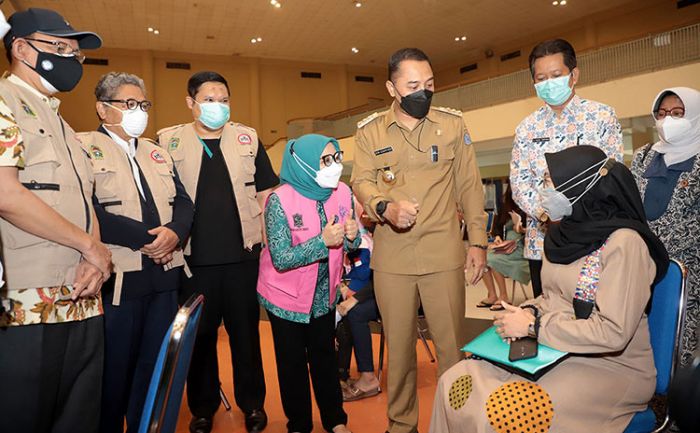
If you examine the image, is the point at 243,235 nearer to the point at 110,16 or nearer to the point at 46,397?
the point at 46,397

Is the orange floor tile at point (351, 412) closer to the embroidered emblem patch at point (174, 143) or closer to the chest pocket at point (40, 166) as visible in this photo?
the embroidered emblem patch at point (174, 143)

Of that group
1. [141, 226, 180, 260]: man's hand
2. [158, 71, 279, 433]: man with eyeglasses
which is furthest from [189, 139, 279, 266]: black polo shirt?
[141, 226, 180, 260]: man's hand

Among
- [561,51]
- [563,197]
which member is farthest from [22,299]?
[561,51]

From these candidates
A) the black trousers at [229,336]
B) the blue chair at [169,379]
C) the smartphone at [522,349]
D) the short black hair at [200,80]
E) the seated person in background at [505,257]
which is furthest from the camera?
the seated person in background at [505,257]

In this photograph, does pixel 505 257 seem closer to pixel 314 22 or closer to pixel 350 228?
pixel 350 228

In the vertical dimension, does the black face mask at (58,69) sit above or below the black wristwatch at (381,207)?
above

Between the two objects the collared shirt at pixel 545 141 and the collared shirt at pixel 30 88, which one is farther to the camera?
the collared shirt at pixel 545 141

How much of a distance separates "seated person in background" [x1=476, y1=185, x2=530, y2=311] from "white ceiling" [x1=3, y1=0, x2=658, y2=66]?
31.3ft

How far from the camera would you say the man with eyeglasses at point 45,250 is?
1.47 m

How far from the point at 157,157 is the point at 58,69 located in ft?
3.06

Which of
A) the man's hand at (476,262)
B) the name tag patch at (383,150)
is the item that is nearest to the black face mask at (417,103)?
the name tag patch at (383,150)

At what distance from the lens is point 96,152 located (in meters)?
2.32

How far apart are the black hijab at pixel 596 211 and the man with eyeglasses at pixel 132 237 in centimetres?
172

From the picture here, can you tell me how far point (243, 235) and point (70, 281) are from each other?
50.9 inches
